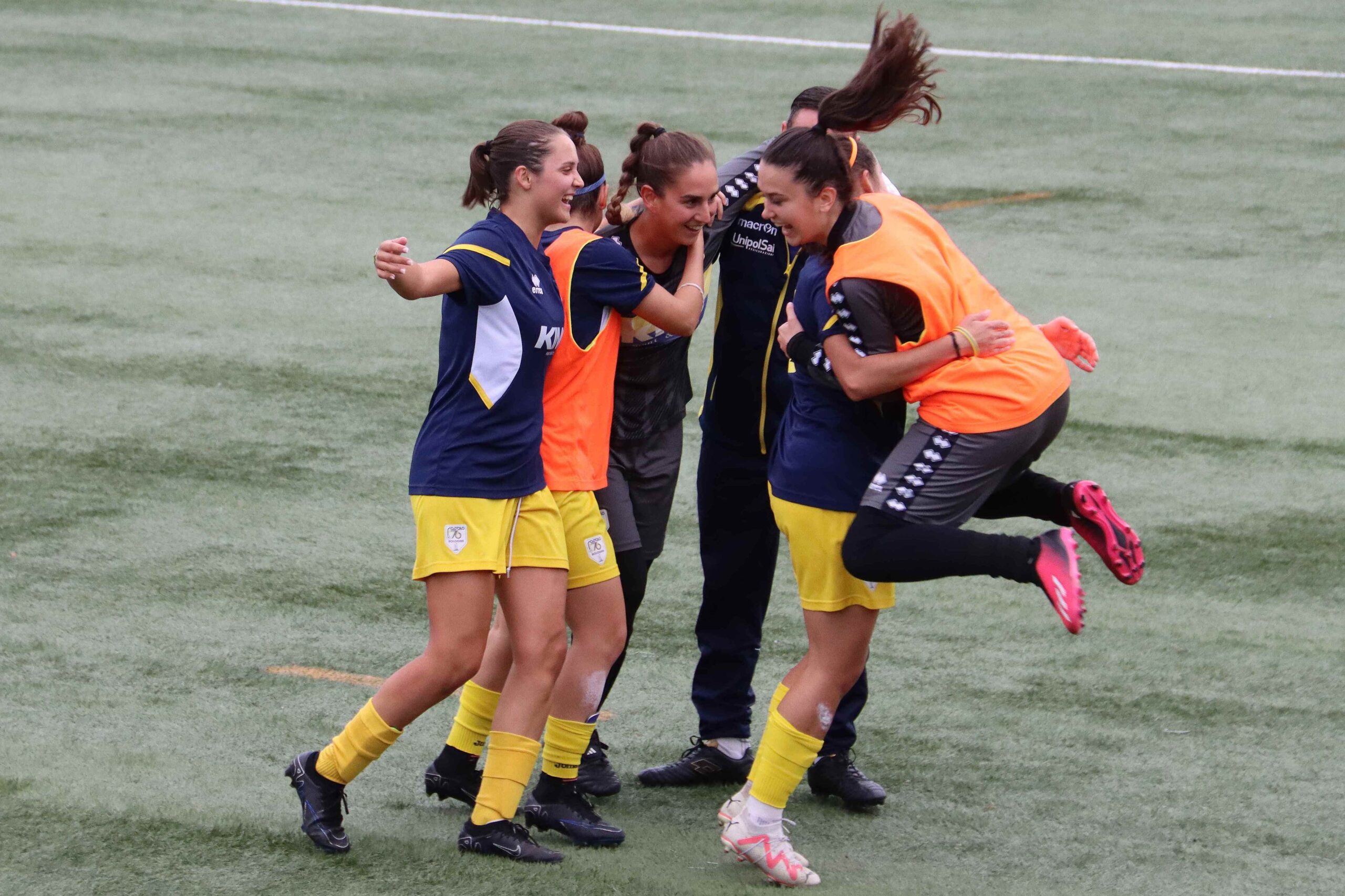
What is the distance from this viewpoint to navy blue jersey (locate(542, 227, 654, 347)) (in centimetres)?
418

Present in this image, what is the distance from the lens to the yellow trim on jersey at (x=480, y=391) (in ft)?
12.9

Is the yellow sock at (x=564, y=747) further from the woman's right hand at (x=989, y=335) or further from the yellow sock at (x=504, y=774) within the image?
the woman's right hand at (x=989, y=335)

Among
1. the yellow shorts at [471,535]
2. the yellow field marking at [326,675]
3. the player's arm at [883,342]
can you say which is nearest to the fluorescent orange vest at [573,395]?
the yellow shorts at [471,535]

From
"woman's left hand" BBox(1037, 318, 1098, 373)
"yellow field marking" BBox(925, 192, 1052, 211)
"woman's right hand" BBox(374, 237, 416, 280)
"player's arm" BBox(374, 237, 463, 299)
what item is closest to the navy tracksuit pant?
"woman's left hand" BBox(1037, 318, 1098, 373)

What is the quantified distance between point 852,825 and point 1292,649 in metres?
2.00

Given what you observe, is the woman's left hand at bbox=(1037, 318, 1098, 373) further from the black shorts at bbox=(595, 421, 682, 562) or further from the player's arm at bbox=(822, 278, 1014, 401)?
the black shorts at bbox=(595, 421, 682, 562)

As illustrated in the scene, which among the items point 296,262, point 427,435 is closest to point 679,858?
point 427,435

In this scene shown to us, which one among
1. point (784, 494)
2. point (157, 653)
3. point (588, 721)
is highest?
point (784, 494)

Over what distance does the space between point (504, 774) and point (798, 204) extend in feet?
5.05

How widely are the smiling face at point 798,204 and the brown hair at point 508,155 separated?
53 centimetres

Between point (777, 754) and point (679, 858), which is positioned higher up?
point (777, 754)

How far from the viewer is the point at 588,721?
14.5 feet

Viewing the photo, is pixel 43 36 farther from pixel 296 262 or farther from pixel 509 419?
pixel 509 419

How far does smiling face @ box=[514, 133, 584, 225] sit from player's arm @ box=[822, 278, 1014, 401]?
2.26 feet
